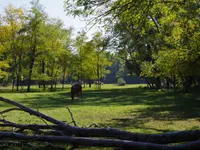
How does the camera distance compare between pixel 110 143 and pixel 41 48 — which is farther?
pixel 41 48

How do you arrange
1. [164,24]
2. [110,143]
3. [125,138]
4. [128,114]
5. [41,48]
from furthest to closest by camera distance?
[41,48] < [164,24] < [128,114] < [125,138] < [110,143]

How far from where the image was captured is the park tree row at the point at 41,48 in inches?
1924

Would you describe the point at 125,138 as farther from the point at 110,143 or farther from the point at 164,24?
the point at 164,24

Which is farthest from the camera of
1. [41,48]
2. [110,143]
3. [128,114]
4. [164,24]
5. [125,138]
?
[41,48]

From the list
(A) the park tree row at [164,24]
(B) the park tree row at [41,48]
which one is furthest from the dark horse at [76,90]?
(B) the park tree row at [41,48]

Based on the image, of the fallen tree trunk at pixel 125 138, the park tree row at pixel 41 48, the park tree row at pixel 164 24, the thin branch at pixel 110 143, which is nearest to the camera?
the thin branch at pixel 110 143

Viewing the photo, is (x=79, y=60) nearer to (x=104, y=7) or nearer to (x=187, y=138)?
(x=104, y=7)

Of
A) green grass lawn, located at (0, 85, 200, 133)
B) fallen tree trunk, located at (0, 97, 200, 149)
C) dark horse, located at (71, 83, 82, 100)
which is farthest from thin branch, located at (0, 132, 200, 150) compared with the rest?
dark horse, located at (71, 83, 82, 100)

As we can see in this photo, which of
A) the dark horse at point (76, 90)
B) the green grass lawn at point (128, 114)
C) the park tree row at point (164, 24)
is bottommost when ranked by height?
the green grass lawn at point (128, 114)

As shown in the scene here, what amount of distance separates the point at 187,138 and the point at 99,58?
181ft

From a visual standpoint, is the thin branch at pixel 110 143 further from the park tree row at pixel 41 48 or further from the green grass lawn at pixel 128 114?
the park tree row at pixel 41 48

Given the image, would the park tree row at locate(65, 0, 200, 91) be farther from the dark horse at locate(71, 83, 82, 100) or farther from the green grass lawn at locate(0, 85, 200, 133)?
the dark horse at locate(71, 83, 82, 100)

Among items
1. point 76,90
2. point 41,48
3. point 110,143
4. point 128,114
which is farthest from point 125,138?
point 41,48

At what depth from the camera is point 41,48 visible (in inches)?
2012
